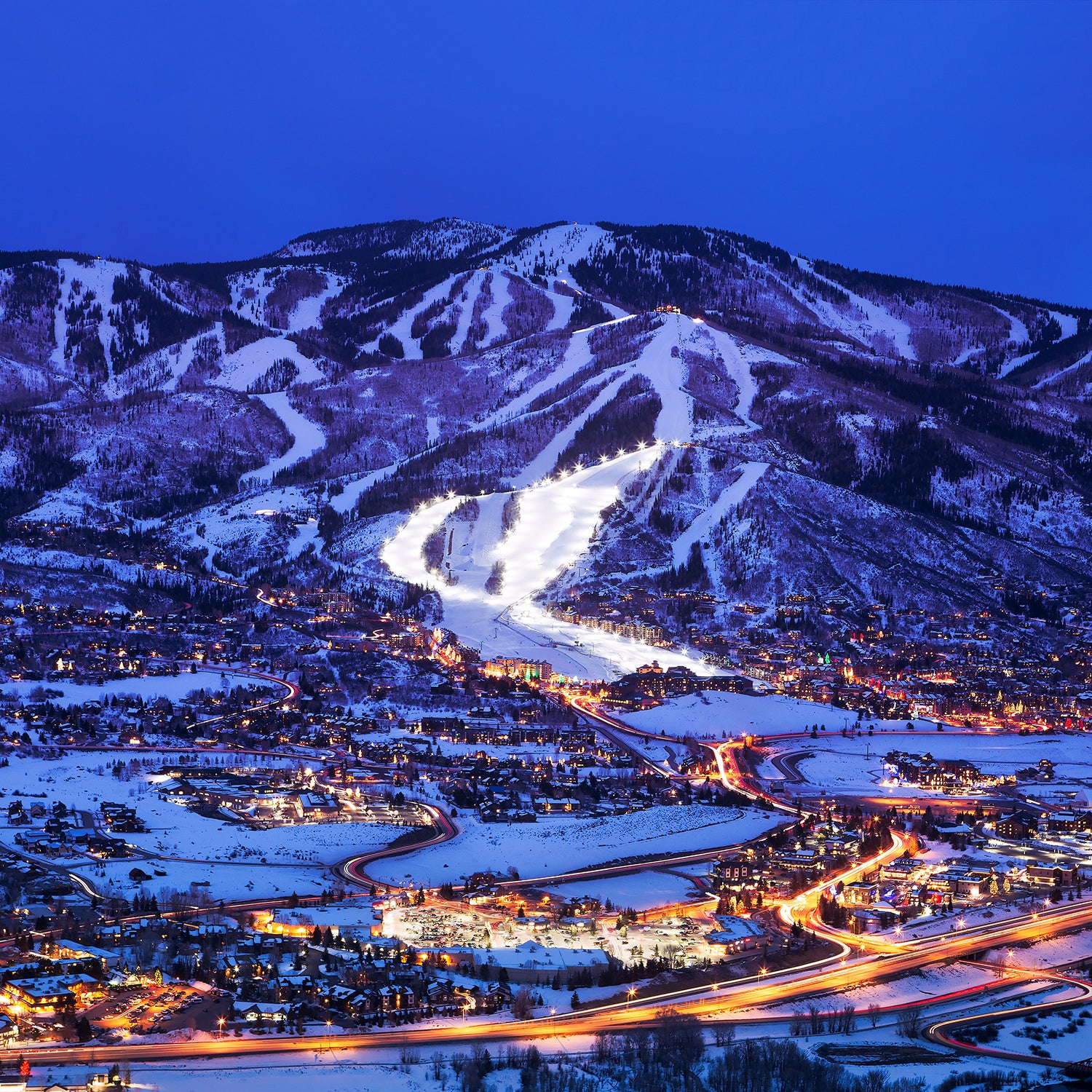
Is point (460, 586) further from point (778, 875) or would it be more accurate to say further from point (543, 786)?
point (778, 875)

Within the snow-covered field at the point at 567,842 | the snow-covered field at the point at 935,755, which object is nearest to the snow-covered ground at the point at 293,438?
the snow-covered field at the point at 935,755

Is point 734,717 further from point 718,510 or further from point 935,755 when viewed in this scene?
point 718,510

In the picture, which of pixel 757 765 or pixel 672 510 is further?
pixel 672 510

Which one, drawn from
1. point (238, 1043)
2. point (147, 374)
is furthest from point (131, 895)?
point (147, 374)

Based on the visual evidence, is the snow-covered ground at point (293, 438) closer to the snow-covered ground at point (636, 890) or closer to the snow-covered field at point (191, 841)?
the snow-covered field at point (191, 841)

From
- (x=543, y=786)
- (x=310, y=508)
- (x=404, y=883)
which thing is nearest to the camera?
(x=404, y=883)

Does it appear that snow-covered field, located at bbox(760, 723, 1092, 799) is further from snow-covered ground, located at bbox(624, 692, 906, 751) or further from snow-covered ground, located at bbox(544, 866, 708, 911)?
snow-covered ground, located at bbox(544, 866, 708, 911)
